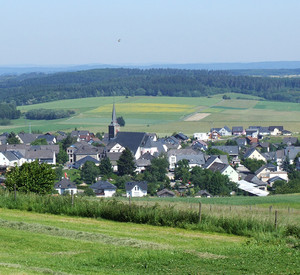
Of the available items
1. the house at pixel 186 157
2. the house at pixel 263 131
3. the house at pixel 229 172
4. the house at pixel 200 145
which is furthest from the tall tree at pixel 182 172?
the house at pixel 263 131

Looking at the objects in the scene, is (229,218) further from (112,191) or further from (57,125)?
(57,125)

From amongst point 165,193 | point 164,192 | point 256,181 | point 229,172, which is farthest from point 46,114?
point 165,193

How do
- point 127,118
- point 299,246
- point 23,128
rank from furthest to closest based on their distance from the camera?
point 127,118 < point 23,128 < point 299,246

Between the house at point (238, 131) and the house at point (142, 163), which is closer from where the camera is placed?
the house at point (142, 163)

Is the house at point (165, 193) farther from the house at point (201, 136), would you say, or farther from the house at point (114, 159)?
the house at point (201, 136)

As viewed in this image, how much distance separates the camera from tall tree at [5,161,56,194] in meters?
21.9

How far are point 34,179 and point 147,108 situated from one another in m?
86.6

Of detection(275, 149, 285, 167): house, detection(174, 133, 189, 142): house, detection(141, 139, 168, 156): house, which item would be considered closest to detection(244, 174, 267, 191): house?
detection(275, 149, 285, 167): house

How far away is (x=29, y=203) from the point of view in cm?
1719

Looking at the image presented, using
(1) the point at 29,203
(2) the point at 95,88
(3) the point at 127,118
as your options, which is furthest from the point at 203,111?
(1) the point at 29,203

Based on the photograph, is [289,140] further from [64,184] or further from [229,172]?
[64,184]

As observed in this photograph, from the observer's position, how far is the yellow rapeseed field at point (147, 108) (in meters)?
104

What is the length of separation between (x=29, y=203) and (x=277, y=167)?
41.5 m

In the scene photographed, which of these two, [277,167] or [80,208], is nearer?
[80,208]
